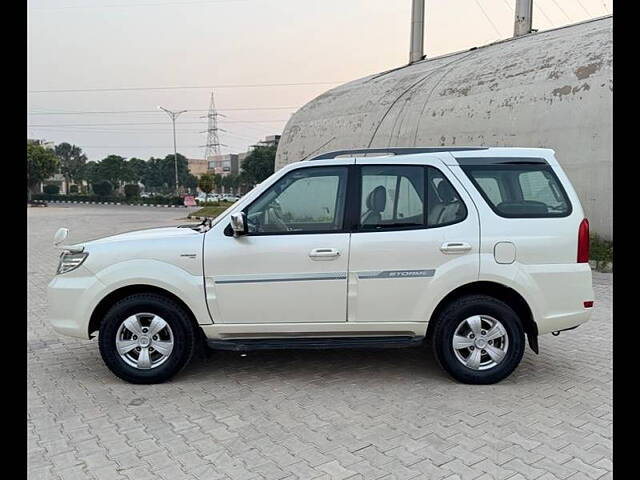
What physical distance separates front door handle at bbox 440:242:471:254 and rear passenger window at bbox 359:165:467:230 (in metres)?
0.19

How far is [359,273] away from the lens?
14.1 feet

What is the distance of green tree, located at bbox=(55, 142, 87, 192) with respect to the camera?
99.9 metres

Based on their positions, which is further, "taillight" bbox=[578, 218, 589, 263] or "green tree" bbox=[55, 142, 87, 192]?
"green tree" bbox=[55, 142, 87, 192]

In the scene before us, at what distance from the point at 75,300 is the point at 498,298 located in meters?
3.74

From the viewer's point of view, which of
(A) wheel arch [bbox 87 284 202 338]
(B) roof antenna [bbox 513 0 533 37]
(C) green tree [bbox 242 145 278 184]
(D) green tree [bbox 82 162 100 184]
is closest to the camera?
(A) wheel arch [bbox 87 284 202 338]

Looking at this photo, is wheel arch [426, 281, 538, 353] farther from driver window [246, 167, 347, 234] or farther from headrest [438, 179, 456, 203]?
driver window [246, 167, 347, 234]

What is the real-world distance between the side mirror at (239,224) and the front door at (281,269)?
66mm

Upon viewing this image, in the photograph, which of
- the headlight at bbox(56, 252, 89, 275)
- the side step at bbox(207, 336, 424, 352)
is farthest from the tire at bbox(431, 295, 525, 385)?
the headlight at bbox(56, 252, 89, 275)

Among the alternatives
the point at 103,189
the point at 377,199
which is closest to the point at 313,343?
the point at 377,199

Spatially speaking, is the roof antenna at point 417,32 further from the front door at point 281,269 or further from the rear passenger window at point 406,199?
the front door at point 281,269

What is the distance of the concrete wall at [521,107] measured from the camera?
12.1 meters

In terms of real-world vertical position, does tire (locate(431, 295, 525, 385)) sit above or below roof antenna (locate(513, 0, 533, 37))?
below

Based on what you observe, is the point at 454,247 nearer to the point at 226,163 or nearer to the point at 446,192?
the point at 446,192
